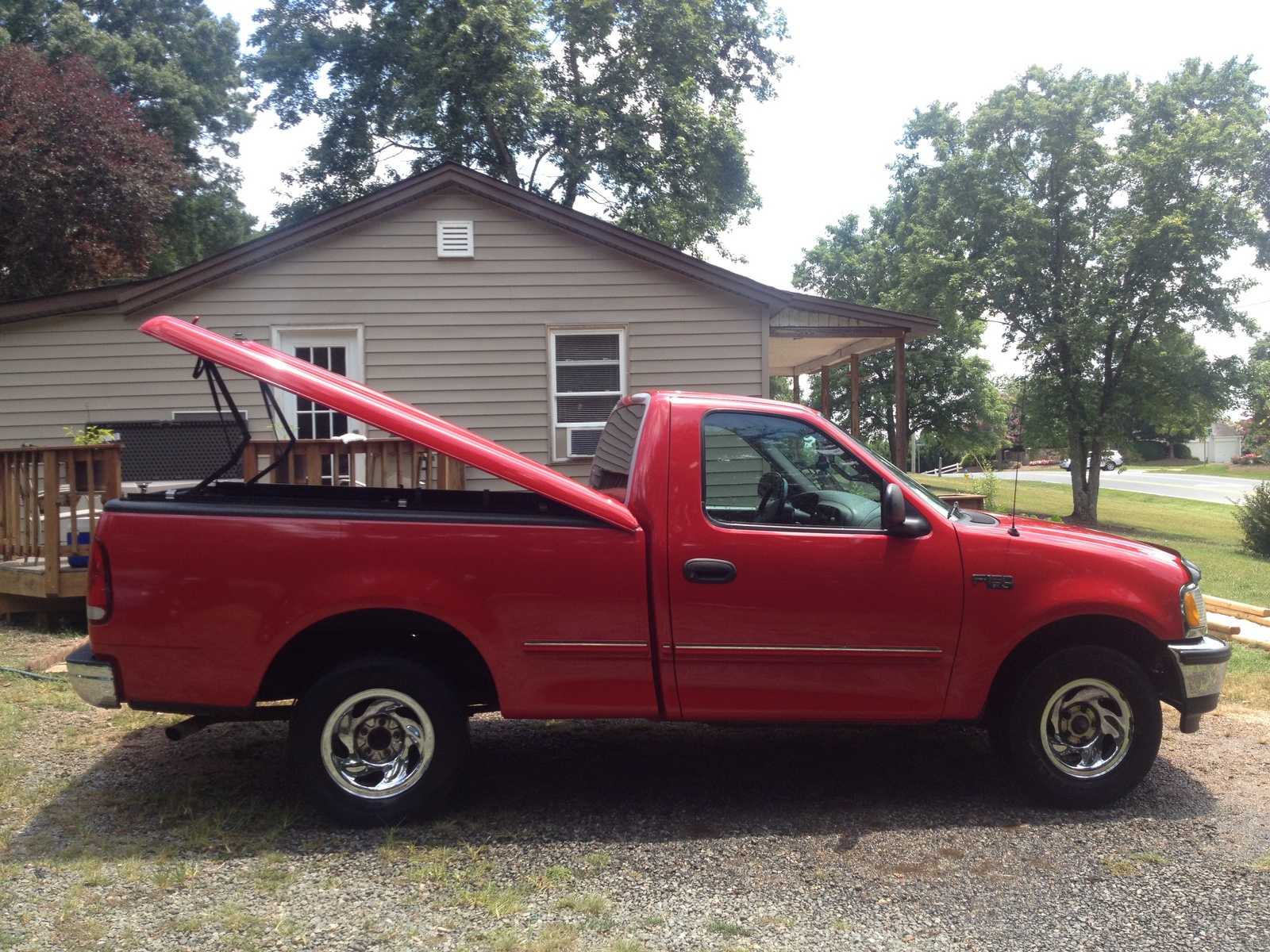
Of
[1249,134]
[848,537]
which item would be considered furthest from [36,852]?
[1249,134]

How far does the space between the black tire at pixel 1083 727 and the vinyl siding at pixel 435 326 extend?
7537mm

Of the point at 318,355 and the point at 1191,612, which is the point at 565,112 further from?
the point at 1191,612

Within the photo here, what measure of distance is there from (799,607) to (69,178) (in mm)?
19560

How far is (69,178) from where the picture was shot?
→ 19094 millimetres

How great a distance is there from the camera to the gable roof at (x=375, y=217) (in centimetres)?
1115

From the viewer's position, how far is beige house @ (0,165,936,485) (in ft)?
37.2

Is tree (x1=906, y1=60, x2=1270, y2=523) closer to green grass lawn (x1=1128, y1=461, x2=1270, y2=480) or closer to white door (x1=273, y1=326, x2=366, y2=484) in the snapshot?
white door (x1=273, y1=326, x2=366, y2=484)

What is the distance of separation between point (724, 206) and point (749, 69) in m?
5.15

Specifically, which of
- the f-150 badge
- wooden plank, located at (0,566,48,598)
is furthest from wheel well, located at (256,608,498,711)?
wooden plank, located at (0,566,48,598)

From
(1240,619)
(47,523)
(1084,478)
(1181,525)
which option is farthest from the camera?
(1181,525)

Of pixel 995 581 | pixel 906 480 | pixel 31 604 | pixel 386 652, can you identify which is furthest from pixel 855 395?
pixel 386 652

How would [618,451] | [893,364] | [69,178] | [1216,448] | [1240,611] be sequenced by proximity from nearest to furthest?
[618,451], [1240,611], [69,178], [893,364], [1216,448]

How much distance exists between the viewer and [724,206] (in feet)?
89.1

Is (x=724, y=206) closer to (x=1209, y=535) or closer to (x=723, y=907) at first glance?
(x=1209, y=535)
